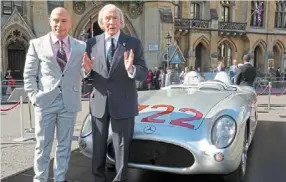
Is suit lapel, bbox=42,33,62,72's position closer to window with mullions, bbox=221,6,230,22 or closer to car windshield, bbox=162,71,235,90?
car windshield, bbox=162,71,235,90

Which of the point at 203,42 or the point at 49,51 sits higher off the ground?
the point at 203,42

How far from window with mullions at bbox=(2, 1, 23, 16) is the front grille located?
19304 millimetres

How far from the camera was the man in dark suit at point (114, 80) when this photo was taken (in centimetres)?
321

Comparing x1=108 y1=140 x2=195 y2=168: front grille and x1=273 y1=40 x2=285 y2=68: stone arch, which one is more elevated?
x1=273 y1=40 x2=285 y2=68: stone arch

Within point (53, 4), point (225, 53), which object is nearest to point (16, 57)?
point (53, 4)

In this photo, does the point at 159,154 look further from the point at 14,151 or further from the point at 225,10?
the point at 225,10

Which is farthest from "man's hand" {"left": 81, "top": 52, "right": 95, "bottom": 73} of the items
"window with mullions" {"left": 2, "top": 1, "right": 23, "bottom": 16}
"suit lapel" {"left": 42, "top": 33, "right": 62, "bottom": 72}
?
"window with mullions" {"left": 2, "top": 1, "right": 23, "bottom": 16}

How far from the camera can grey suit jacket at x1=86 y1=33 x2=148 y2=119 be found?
3.22m

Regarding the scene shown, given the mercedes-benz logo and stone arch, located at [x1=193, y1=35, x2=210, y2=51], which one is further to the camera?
stone arch, located at [x1=193, y1=35, x2=210, y2=51]

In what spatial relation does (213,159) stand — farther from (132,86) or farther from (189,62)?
(189,62)

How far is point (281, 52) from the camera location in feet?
106

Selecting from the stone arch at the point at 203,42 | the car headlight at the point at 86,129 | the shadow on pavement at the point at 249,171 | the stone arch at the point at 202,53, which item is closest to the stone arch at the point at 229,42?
the stone arch at the point at 203,42

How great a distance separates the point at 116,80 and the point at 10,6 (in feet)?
65.1

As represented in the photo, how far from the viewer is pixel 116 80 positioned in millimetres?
3217
